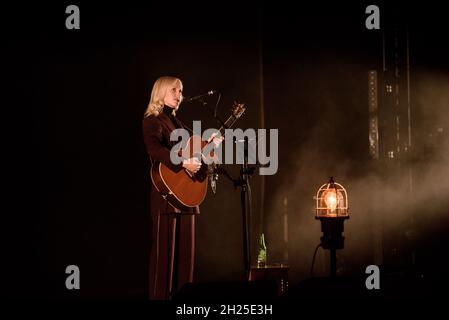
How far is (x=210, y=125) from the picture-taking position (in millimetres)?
5184

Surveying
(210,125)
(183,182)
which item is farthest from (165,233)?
(210,125)

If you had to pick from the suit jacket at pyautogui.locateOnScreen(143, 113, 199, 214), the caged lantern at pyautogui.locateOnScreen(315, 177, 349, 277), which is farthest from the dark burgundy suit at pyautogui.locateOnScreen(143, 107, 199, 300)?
the caged lantern at pyautogui.locateOnScreen(315, 177, 349, 277)

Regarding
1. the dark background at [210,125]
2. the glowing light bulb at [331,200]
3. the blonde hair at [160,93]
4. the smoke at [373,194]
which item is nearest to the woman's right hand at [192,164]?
the blonde hair at [160,93]

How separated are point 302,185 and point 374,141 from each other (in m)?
0.81

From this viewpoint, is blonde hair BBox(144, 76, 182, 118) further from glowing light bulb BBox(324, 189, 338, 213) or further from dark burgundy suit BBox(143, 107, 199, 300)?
glowing light bulb BBox(324, 189, 338, 213)

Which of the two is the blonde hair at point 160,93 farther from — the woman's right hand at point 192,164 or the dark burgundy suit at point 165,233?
the woman's right hand at point 192,164

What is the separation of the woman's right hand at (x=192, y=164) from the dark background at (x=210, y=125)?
2.56 feet

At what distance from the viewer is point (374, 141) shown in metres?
5.57

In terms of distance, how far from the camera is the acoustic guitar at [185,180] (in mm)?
4148

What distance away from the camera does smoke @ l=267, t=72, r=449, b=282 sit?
555 centimetres

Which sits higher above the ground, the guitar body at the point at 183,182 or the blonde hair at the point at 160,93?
the blonde hair at the point at 160,93

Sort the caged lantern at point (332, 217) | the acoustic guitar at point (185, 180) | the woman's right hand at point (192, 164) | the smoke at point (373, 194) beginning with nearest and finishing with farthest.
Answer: the acoustic guitar at point (185, 180), the woman's right hand at point (192, 164), the caged lantern at point (332, 217), the smoke at point (373, 194)

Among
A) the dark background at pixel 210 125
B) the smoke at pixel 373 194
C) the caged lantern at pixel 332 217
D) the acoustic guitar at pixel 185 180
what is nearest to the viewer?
the acoustic guitar at pixel 185 180

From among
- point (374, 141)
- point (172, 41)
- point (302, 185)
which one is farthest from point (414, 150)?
point (172, 41)
